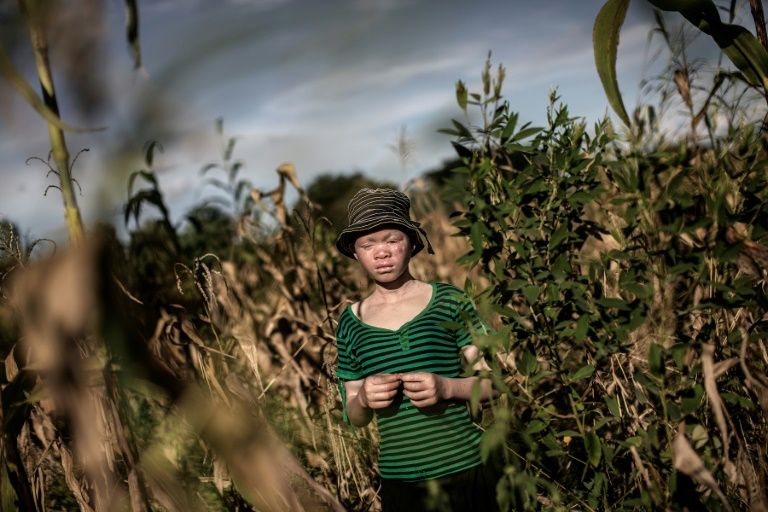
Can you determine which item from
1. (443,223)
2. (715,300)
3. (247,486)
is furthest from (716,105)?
(443,223)

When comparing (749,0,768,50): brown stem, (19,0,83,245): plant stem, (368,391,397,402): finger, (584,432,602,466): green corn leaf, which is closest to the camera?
(19,0,83,245): plant stem

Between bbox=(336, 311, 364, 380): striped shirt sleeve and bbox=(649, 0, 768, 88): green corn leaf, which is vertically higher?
bbox=(649, 0, 768, 88): green corn leaf

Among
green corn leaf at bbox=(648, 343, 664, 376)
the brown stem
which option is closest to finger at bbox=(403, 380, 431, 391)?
green corn leaf at bbox=(648, 343, 664, 376)

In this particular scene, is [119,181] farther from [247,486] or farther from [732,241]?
[732,241]

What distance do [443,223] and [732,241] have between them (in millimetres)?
3577

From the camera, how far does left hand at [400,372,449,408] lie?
1.44 m

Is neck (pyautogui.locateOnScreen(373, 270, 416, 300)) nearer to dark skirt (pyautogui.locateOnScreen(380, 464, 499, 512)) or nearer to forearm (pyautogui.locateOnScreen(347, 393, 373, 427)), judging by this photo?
forearm (pyautogui.locateOnScreen(347, 393, 373, 427))

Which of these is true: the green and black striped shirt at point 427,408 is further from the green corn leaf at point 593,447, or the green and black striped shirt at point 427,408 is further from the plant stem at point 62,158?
the plant stem at point 62,158

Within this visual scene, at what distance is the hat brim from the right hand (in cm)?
35

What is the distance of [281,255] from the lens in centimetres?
314

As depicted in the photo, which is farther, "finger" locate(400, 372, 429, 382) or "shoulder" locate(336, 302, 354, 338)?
"shoulder" locate(336, 302, 354, 338)

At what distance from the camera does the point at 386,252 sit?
162cm

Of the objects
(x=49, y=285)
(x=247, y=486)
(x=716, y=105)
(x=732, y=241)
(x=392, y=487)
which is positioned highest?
(x=716, y=105)

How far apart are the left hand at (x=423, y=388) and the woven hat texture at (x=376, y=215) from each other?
0.31 meters
